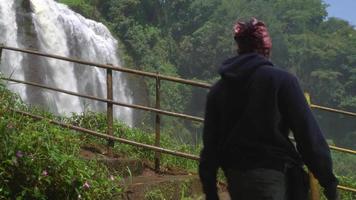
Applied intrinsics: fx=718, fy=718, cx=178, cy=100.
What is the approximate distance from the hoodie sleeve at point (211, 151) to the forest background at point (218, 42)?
94.7 ft

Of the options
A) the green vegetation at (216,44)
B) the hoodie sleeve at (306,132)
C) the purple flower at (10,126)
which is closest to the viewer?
the hoodie sleeve at (306,132)

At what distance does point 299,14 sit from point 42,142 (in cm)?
5775

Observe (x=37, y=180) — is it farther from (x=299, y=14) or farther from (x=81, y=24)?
(x=299, y=14)

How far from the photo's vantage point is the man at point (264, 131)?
99.2 inches

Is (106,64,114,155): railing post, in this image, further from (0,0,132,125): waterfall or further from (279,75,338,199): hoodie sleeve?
(0,0,132,125): waterfall

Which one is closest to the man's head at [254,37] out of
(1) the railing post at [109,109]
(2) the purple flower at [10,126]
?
(2) the purple flower at [10,126]

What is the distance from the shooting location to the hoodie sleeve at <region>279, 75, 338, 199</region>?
251cm

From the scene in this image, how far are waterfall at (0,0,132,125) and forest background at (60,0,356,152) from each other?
43.6 feet

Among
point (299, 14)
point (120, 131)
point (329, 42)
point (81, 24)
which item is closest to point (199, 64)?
point (329, 42)

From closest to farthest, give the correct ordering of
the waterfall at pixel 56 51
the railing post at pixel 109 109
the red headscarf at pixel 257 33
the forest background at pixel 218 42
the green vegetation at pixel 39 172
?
the red headscarf at pixel 257 33, the green vegetation at pixel 39 172, the railing post at pixel 109 109, the waterfall at pixel 56 51, the forest background at pixel 218 42

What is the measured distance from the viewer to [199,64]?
4628 centimetres

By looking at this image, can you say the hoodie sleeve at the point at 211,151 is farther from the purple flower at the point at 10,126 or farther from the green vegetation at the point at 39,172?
the purple flower at the point at 10,126

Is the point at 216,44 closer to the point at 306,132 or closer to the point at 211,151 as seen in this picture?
the point at 211,151

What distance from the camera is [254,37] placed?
264cm
